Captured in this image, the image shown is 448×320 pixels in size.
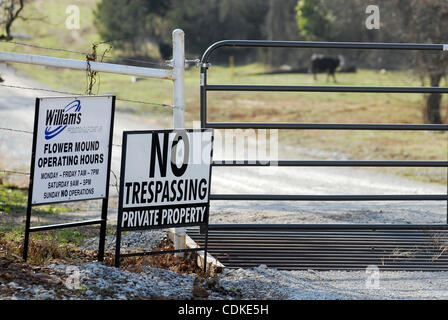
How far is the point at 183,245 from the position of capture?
572 cm

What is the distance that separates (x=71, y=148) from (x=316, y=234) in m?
2.75

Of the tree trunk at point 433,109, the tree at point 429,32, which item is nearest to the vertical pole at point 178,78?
the tree at point 429,32

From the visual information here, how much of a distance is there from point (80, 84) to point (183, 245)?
79.1 ft

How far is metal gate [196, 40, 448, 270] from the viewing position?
19.2 ft

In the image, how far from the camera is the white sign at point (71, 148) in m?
4.85

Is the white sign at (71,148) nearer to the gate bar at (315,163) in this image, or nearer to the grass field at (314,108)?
the gate bar at (315,163)

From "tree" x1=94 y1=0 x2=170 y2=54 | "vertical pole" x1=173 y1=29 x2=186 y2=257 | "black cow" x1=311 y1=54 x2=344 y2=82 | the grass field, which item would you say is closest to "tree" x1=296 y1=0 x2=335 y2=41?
the grass field

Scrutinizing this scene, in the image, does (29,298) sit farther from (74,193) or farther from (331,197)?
(331,197)

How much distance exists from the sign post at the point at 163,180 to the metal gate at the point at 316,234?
679 mm

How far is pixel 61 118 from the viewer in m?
4.91

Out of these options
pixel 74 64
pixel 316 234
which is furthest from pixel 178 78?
pixel 316 234

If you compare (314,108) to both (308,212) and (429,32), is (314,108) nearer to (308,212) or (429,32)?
(429,32)

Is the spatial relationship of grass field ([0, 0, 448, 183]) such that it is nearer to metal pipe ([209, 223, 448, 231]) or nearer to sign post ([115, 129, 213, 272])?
metal pipe ([209, 223, 448, 231])

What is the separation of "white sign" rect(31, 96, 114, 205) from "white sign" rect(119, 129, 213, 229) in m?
0.26
